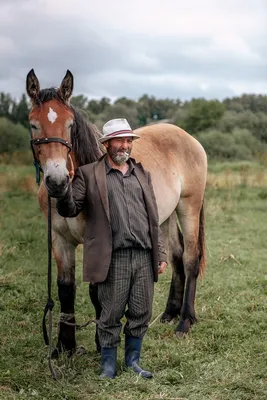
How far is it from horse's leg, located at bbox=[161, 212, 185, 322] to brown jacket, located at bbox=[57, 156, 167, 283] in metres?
1.95

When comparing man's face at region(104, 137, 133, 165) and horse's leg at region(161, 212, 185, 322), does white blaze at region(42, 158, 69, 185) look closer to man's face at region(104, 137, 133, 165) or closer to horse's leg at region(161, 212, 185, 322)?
man's face at region(104, 137, 133, 165)

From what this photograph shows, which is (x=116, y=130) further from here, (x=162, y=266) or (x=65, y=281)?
(x=65, y=281)

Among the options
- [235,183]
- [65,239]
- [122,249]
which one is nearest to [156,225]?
[122,249]

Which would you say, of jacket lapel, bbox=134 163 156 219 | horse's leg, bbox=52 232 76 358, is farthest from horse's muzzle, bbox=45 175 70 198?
horse's leg, bbox=52 232 76 358

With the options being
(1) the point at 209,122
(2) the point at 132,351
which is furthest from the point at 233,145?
(2) the point at 132,351

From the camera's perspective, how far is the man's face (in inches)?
147

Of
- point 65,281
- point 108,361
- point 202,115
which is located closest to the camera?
point 108,361

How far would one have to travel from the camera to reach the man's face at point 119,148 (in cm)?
374

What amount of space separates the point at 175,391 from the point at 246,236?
21.2 feet

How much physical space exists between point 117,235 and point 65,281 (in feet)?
3.01

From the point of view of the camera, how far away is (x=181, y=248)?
236 inches

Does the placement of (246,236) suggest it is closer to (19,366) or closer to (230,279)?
(230,279)

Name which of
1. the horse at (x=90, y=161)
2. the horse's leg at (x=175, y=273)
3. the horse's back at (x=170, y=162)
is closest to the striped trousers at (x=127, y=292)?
the horse at (x=90, y=161)

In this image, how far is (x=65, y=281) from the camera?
14.5 feet
